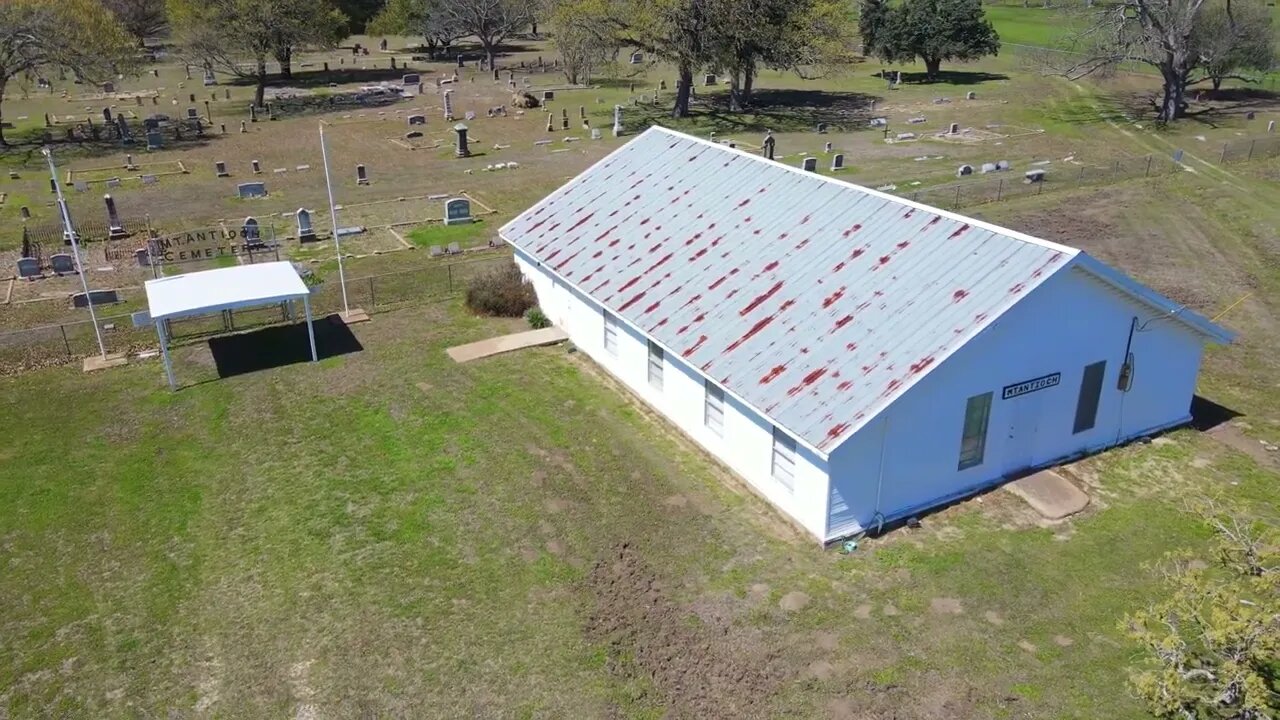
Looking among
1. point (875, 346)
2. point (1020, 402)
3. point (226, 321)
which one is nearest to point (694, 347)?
point (875, 346)

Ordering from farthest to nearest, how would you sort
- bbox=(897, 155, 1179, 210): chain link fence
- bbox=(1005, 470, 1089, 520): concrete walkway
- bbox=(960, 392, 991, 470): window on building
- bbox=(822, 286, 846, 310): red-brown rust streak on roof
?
bbox=(897, 155, 1179, 210): chain link fence
bbox=(822, 286, 846, 310): red-brown rust streak on roof
bbox=(1005, 470, 1089, 520): concrete walkway
bbox=(960, 392, 991, 470): window on building

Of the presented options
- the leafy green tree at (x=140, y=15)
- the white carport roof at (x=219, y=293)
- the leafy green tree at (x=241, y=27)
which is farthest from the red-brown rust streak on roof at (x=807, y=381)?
the leafy green tree at (x=140, y=15)

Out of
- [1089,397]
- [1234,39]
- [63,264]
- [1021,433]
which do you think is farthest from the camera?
[1234,39]

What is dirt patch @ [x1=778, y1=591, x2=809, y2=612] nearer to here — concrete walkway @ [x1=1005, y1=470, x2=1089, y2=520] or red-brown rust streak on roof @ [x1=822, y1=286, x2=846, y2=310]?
concrete walkway @ [x1=1005, y1=470, x2=1089, y2=520]

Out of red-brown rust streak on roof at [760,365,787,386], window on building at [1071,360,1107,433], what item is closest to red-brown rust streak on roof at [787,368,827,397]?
red-brown rust streak on roof at [760,365,787,386]

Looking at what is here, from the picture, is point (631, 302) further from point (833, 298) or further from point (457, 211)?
point (457, 211)

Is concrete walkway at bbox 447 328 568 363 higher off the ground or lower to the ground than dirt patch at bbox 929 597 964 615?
higher

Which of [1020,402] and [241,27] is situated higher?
[241,27]

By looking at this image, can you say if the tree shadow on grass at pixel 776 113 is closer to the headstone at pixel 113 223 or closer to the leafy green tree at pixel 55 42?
the headstone at pixel 113 223
